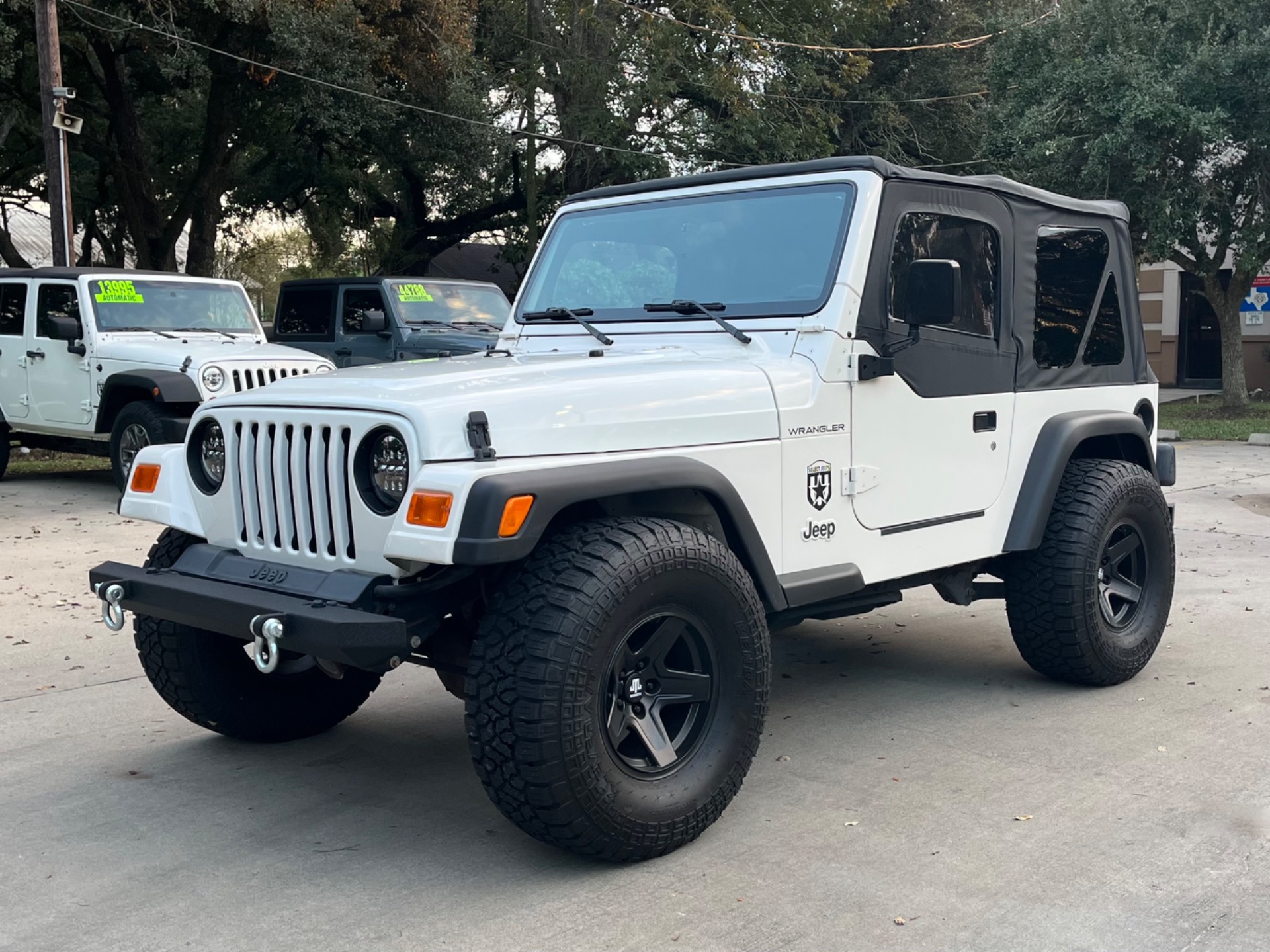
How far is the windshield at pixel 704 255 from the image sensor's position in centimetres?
457

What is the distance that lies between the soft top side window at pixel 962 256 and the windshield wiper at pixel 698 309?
58 centimetres

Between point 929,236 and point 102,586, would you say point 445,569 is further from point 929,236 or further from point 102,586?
point 929,236

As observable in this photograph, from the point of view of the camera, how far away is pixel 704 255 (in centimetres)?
484

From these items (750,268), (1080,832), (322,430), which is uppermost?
(750,268)

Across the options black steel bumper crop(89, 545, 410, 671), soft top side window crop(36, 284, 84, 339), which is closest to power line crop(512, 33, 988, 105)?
soft top side window crop(36, 284, 84, 339)

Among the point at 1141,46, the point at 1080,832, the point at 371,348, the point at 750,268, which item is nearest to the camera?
the point at 1080,832

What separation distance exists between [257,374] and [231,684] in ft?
23.0

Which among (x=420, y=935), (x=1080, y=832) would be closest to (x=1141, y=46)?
(x=1080, y=832)

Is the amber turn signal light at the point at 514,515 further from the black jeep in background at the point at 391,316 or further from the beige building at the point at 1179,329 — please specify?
the beige building at the point at 1179,329

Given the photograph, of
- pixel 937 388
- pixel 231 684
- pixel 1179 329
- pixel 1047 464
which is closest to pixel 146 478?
pixel 231 684

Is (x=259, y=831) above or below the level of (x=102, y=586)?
below

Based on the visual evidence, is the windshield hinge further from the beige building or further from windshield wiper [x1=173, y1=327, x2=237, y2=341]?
the beige building

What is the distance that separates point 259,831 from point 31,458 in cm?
1276

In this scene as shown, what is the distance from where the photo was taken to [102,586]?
13.3 ft
